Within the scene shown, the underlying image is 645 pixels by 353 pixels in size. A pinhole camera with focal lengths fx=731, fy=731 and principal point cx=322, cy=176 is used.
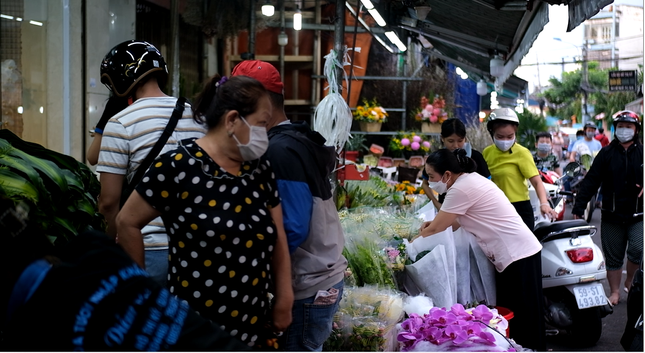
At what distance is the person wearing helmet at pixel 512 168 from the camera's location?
264 inches

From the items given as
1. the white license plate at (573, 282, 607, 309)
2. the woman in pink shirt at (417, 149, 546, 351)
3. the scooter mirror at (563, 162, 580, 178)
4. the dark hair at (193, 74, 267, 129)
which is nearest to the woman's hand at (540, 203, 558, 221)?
the white license plate at (573, 282, 607, 309)

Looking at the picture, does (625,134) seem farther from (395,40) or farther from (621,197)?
(395,40)

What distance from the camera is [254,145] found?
2.60 meters

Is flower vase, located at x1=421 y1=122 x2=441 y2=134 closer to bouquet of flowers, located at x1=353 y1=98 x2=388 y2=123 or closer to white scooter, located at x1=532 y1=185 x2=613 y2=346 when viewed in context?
bouquet of flowers, located at x1=353 y1=98 x2=388 y2=123

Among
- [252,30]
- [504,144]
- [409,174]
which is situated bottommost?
[409,174]

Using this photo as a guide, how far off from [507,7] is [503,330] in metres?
3.42

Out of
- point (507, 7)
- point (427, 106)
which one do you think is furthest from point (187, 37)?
point (507, 7)

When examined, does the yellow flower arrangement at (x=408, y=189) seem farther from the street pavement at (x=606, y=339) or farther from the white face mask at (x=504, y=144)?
the street pavement at (x=606, y=339)

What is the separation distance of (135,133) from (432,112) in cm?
973

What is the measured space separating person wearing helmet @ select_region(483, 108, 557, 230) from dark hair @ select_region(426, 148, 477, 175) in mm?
1450

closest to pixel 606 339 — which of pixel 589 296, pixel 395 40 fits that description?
pixel 589 296

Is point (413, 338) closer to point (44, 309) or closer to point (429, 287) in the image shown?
point (429, 287)

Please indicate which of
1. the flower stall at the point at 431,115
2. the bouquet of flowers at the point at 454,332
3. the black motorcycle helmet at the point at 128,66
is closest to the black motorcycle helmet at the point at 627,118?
the bouquet of flowers at the point at 454,332

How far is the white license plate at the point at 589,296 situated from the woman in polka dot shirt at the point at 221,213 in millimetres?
4018
